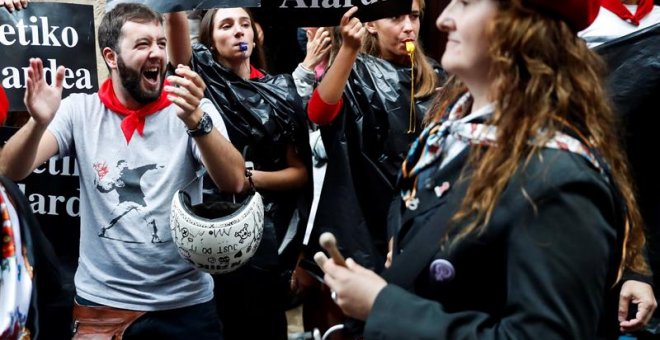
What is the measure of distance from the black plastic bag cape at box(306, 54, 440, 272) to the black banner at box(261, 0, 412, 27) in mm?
557

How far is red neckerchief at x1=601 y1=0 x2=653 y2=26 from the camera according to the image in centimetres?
409

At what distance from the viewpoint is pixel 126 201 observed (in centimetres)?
389

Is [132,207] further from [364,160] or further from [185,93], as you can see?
[364,160]

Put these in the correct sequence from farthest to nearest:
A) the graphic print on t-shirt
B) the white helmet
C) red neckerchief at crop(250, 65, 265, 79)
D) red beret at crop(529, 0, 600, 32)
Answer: red neckerchief at crop(250, 65, 265, 79) → the graphic print on t-shirt → the white helmet → red beret at crop(529, 0, 600, 32)

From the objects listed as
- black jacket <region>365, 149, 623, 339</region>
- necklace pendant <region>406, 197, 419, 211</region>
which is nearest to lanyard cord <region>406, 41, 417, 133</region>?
necklace pendant <region>406, 197, 419, 211</region>

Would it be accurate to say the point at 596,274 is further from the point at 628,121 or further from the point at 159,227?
the point at 159,227

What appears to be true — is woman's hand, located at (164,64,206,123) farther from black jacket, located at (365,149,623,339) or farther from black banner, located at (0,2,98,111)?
black jacket, located at (365,149,623,339)

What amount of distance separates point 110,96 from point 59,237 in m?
0.93

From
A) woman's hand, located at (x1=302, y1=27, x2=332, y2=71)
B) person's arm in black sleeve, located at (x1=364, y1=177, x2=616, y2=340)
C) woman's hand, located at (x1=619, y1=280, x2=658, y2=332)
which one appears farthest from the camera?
woman's hand, located at (x1=302, y1=27, x2=332, y2=71)

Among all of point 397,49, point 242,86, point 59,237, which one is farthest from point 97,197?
point 397,49

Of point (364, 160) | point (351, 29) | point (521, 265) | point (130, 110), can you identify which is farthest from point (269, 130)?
point (521, 265)

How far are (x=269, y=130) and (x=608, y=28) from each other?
1658mm

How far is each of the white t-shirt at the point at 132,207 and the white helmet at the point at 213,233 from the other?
Answer: 17cm

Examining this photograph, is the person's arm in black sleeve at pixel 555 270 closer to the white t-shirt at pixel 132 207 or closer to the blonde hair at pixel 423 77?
the white t-shirt at pixel 132 207
